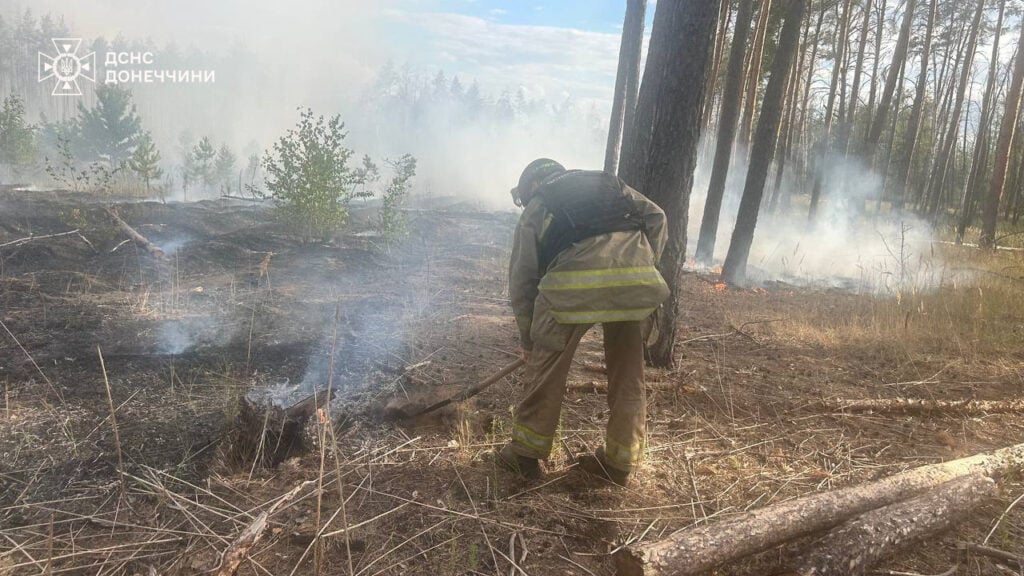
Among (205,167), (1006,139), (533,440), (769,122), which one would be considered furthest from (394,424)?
(205,167)

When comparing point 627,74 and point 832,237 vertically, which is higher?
point 627,74

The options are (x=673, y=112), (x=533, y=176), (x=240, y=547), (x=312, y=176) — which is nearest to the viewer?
(x=240, y=547)

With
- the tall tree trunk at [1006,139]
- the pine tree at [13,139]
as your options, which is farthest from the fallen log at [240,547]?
the pine tree at [13,139]

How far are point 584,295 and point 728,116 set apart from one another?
9.13m

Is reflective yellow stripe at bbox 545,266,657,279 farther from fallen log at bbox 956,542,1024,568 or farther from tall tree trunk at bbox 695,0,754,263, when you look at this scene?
tall tree trunk at bbox 695,0,754,263

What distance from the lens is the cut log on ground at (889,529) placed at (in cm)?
215

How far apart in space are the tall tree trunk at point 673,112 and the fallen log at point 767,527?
6.39 feet

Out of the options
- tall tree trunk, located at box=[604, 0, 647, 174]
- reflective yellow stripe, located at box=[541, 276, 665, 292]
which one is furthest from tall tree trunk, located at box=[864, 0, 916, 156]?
reflective yellow stripe, located at box=[541, 276, 665, 292]

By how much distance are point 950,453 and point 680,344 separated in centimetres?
249

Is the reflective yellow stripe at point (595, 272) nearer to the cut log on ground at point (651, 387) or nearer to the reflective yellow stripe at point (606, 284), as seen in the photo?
the reflective yellow stripe at point (606, 284)

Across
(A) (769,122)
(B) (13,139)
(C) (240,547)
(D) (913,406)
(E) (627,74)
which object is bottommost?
(C) (240,547)

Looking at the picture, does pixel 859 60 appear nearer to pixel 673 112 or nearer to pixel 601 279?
pixel 673 112

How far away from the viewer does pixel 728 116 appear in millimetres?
10414

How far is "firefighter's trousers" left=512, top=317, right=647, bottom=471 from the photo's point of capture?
294 centimetres
